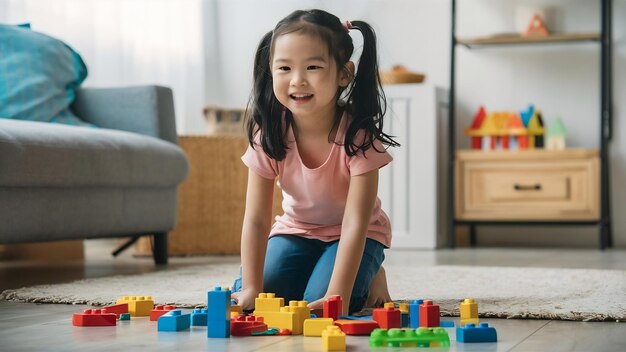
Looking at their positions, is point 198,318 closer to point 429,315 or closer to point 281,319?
point 281,319

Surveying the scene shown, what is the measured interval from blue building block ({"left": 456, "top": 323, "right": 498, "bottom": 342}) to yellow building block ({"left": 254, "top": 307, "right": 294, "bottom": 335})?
223 mm

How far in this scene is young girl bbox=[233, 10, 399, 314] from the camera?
1.44m

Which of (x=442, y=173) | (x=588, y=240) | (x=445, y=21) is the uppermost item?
(x=445, y=21)

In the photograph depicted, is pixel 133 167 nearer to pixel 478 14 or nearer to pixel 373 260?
pixel 373 260

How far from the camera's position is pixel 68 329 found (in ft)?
4.25

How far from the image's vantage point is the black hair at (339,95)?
58.1 inches

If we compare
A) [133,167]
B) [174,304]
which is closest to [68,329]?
[174,304]

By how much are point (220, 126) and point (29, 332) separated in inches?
95.6

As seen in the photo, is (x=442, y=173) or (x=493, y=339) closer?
(x=493, y=339)

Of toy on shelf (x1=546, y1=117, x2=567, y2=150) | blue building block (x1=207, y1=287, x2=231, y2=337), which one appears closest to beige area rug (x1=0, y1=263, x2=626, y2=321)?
blue building block (x1=207, y1=287, x2=231, y2=337)

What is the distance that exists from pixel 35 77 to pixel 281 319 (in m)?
1.58

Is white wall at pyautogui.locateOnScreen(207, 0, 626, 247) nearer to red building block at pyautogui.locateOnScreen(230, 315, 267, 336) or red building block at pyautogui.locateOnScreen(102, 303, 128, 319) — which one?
red building block at pyautogui.locateOnScreen(102, 303, 128, 319)

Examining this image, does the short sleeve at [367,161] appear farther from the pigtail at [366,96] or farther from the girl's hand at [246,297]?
the girl's hand at [246,297]

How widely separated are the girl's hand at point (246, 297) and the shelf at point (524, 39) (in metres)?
2.49
